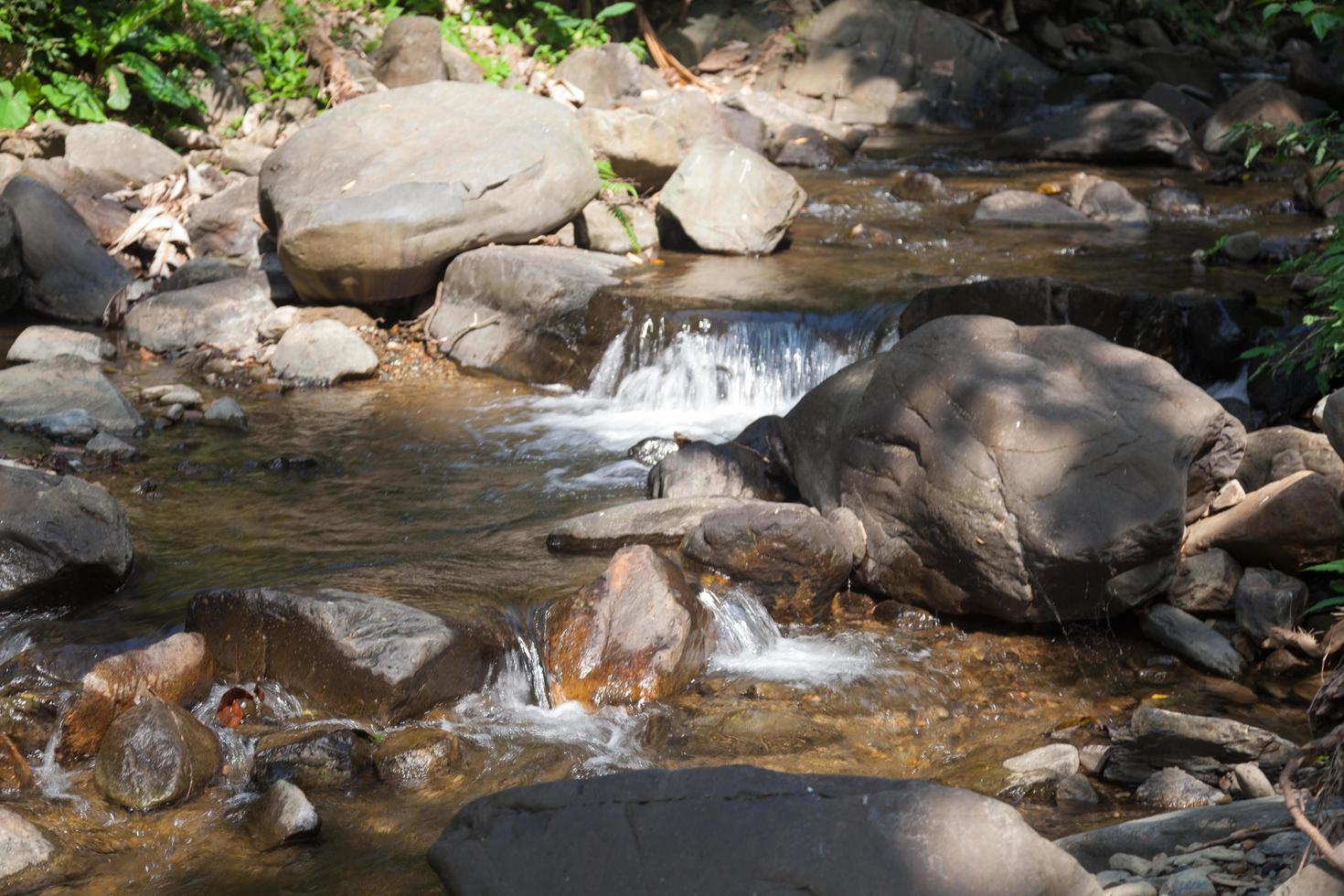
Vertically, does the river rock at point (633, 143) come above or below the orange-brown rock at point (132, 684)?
above

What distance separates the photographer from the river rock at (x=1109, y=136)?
46.0 ft

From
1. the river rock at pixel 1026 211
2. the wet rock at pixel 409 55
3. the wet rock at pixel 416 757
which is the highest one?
the wet rock at pixel 409 55

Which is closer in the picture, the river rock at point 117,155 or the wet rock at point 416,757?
the wet rock at point 416,757

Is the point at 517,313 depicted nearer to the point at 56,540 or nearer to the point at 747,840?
the point at 56,540

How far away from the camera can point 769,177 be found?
419 inches

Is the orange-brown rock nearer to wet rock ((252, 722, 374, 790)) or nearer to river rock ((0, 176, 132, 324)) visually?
wet rock ((252, 722, 374, 790))

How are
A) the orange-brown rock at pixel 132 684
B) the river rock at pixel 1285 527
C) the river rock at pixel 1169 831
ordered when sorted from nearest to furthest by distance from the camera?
the river rock at pixel 1169 831 → the orange-brown rock at pixel 132 684 → the river rock at pixel 1285 527

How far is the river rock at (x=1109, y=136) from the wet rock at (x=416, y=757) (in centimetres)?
1188

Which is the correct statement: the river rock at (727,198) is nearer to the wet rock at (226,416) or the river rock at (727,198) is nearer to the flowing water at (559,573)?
the flowing water at (559,573)

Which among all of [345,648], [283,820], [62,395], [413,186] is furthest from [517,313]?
[283,820]

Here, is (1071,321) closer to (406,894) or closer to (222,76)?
(406,894)

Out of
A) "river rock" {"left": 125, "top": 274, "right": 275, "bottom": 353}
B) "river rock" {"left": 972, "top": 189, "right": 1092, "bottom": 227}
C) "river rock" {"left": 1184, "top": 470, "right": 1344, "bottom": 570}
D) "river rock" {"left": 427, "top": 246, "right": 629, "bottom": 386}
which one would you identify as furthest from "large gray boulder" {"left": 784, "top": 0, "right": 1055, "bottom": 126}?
"river rock" {"left": 1184, "top": 470, "right": 1344, "bottom": 570}

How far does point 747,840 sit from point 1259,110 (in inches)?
540

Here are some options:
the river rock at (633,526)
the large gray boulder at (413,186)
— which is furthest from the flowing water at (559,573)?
the large gray boulder at (413,186)
